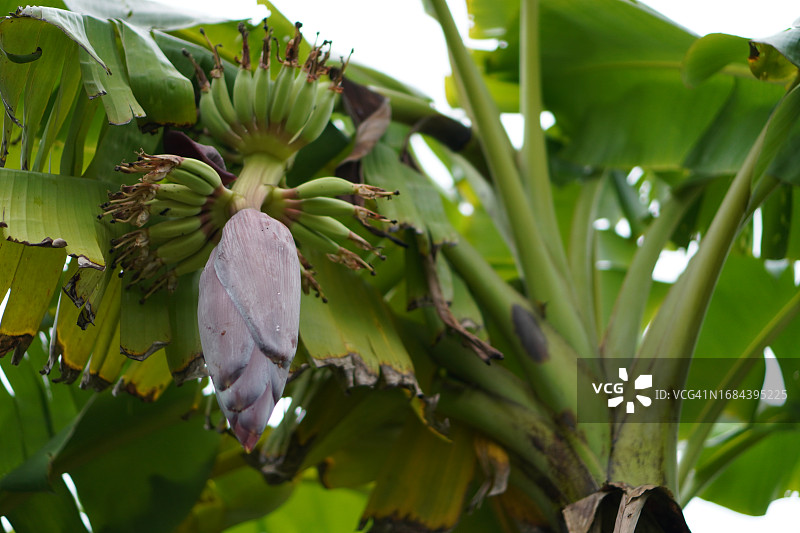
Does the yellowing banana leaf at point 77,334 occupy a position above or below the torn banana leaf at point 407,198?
below

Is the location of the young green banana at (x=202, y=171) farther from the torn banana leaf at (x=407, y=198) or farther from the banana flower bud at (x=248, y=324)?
the torn banana leaf at (x=407, y=198)

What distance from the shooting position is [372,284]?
0.94 meters

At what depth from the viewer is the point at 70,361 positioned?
67 cm

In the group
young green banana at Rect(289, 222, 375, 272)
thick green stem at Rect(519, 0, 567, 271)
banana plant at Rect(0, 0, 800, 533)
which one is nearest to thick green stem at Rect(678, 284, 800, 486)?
banana plant at Rect(0, 0, 800, 533)

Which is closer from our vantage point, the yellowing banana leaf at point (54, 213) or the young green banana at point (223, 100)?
the yellowing banana leaf at point (54, 213)

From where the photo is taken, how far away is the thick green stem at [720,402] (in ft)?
3.29

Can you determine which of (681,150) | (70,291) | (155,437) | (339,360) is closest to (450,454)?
(339,360)

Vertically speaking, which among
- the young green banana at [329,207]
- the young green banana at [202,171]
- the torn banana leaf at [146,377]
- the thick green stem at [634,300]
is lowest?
the torn banana leaf at [146,377]

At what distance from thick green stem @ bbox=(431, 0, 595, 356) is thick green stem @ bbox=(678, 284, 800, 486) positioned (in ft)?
0.77

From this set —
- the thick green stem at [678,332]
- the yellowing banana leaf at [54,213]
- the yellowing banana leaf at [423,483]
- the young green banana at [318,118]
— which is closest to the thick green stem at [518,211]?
the thick green stem at [678,332]

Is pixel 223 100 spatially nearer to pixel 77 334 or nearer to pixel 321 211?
pixel 321 211

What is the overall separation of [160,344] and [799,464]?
114 centimetres

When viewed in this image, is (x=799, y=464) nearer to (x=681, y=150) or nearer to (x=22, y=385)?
Result: (x=681, y=150)

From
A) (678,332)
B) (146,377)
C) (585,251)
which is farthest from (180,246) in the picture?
(585,251)
